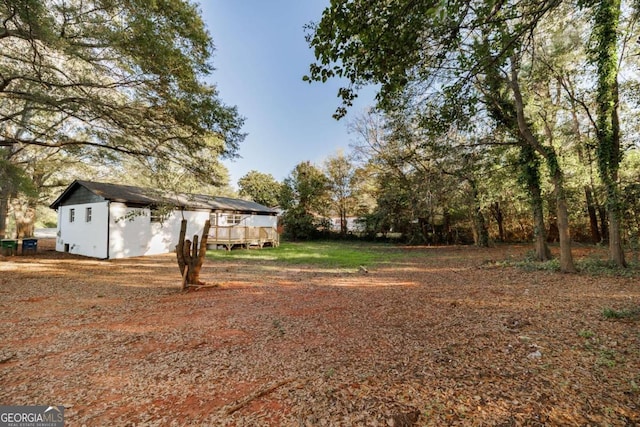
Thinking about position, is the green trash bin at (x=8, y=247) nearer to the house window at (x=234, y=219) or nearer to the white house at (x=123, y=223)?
the white house at (x=123, y=223)

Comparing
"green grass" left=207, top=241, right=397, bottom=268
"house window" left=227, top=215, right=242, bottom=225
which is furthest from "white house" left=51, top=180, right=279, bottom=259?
"green grass" left=207, top=241, right=397, bottom=268

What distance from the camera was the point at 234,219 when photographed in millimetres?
18844

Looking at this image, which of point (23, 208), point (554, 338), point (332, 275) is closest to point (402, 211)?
point (332, 275)

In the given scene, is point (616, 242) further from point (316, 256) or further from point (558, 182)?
point (316, 256)

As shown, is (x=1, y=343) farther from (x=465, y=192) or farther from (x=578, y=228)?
(x=578, y=228)

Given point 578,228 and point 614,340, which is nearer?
point 614,340

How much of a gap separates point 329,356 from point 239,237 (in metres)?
14.7

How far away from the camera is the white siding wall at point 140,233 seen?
42.1 feet

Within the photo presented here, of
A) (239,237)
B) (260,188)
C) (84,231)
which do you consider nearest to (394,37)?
(239,237)

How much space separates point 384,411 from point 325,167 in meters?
25.3

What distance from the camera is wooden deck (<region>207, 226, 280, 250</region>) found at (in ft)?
53.7

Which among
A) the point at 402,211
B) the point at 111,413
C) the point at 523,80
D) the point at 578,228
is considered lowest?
the point at 111,413

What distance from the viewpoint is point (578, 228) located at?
58.7 ft

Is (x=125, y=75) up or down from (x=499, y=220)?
up
